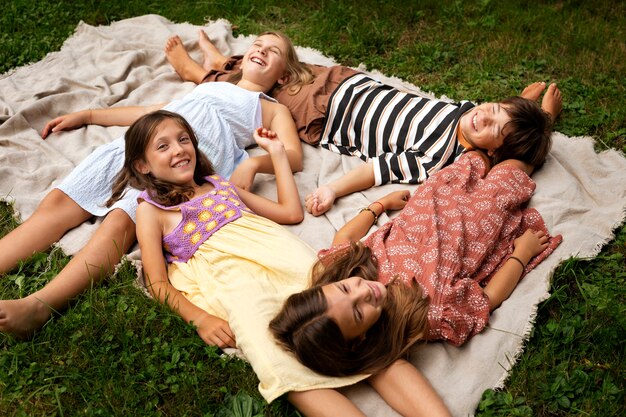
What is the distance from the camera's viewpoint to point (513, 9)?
17.9ft

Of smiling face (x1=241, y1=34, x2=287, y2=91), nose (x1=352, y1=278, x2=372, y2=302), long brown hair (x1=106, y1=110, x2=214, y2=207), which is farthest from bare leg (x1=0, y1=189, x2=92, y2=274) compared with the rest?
nose (x1=352, y1=278, x2=372, y2=302)

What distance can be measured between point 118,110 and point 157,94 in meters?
0.43

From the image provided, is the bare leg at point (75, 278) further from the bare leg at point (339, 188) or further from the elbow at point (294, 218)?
the bare leg at point (339, 188)

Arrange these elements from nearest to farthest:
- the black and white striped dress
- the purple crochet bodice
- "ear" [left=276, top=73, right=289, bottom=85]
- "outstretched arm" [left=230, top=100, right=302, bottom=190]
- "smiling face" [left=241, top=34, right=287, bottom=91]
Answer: the purple crochet bodice → "outstretched arm" [left=230, top=100, right=302, bottom=190] → the black and white striped dress → "smiling face" [left=241, top=34, right=287, bottom=91] → "ear" [left=276, top=73, right=289, bottom=85]

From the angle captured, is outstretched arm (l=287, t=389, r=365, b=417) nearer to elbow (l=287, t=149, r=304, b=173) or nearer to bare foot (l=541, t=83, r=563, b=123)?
elbow (l=287, t=149, r=304, b=173)

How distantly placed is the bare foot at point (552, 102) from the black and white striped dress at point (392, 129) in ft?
1.95

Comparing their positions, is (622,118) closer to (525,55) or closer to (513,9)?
(525,55)

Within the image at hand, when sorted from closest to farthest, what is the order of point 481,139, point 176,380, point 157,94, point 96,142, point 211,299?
1. point 176,380
2. point 211,299
3. point 481,139
4. point 96,142
5. point 157,94

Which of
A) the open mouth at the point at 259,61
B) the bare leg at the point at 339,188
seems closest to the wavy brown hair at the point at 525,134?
the bare leg at the point at 339,188

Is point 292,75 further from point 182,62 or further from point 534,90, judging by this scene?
point 534,90

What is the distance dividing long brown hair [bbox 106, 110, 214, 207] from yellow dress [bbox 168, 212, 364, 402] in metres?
0.30

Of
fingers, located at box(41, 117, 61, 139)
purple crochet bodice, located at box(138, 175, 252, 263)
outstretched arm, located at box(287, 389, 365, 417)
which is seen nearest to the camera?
outstretched arm, located at box(287, 389, 365, 417)

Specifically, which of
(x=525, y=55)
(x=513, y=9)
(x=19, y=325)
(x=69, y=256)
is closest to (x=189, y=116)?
(x=69, y=256)

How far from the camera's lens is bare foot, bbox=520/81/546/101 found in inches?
169
